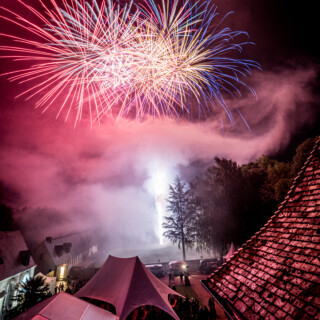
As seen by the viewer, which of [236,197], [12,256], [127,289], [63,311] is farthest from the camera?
[236,197]

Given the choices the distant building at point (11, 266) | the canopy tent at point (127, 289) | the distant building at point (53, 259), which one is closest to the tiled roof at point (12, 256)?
the distant building at point (11, 266)

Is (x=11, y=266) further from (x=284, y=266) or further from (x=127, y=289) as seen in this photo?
(x=284, y=266)

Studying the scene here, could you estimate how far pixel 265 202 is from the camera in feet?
71.9

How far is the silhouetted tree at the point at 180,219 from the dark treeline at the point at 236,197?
143 inches

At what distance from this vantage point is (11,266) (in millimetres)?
19578

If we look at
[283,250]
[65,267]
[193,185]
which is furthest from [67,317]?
[65,267]

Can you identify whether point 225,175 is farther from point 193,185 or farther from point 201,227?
point 201,227

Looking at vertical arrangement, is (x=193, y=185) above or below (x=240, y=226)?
above

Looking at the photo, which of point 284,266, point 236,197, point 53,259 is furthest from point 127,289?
point 53,259

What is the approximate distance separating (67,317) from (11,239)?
2599 centimetres

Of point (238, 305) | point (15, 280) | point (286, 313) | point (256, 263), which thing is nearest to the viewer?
point (286, 313)

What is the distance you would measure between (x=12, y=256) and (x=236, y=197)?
27742 mm

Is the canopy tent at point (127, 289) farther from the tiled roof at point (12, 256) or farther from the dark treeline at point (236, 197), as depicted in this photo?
the dark treeline at point (236, 197)

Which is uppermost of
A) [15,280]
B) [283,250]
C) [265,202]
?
[283,250]
